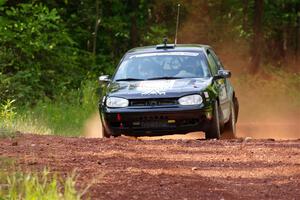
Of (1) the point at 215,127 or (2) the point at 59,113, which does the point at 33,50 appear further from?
(1) the point at 215,127

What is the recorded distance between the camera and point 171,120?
44.4 feet

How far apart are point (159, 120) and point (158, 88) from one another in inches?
19.7

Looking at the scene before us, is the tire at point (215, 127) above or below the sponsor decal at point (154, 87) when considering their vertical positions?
below

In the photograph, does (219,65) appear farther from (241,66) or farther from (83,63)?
(241,66)

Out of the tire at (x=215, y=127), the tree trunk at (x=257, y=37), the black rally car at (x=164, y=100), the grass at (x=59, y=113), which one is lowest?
the tree trunk at (x=257, y=37)

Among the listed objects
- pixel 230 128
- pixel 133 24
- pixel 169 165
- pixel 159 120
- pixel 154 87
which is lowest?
pixel 133 24

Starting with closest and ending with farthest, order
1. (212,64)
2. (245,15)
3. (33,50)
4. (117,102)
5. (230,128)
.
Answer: (117,102) → (212,64) → (230,128) → (33,50) → (245,15)

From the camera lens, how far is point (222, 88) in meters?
15.0

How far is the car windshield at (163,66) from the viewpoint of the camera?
14703 millimetres

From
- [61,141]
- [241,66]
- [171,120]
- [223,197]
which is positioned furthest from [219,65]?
[241,66]

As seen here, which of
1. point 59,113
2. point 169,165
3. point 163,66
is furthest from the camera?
point 59,113

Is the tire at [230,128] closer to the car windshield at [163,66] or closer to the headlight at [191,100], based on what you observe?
the car windshield at [163,66]

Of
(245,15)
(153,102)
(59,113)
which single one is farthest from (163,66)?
(245,15)

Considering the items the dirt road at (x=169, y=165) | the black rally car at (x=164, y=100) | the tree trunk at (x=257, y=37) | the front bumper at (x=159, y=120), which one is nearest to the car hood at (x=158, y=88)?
the black rally car at (x=164, y=100)
